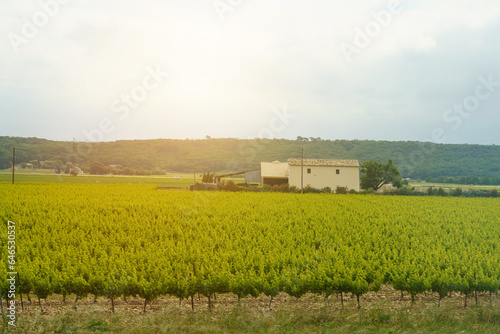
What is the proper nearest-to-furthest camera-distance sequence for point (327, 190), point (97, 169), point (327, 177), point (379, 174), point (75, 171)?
1. point (327, 190)
2. point (327, 177)
3. point (379, 174)
4. point (75, 171)
5. point (97, 169)

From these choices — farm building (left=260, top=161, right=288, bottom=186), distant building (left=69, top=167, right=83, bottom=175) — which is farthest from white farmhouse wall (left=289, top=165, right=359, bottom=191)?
distant building (left=69, top=167, right=83, bottom=175)

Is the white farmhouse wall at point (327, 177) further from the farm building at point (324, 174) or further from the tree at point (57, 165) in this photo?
the tree at point (57, 165)

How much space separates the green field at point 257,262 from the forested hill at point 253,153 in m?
71.8

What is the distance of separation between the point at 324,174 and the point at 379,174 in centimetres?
1207

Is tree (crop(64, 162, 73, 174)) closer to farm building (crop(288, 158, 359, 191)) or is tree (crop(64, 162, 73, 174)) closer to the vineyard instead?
the vineyard

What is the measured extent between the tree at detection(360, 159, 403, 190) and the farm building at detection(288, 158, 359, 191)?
311 inches

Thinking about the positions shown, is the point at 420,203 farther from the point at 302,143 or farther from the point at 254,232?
the point at 302,143

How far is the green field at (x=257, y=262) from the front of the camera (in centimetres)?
1270

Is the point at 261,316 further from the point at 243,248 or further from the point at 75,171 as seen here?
the point at 75,171

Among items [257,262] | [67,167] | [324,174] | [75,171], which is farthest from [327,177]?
[67,167]

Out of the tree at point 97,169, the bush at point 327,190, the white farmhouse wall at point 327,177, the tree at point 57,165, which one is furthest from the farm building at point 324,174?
the tree at point 97,169

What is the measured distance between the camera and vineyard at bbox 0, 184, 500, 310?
12914mm

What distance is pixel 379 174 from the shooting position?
196 feet

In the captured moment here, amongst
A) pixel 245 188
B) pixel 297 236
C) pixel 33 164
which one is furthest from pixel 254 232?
pixel 33 164
